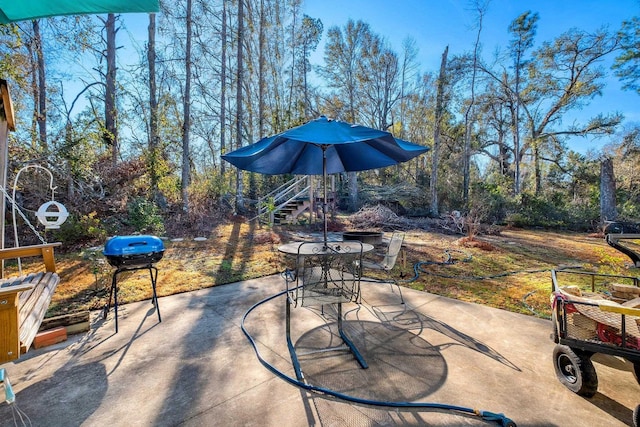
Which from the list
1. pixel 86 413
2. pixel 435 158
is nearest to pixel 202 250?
pixel 86 413

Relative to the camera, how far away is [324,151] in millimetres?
2641

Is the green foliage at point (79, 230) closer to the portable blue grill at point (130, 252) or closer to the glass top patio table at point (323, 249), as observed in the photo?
the portable blue grill at point (130, 252)

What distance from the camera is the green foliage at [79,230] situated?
18.9ft

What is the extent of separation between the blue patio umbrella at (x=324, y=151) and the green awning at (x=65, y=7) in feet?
3.95

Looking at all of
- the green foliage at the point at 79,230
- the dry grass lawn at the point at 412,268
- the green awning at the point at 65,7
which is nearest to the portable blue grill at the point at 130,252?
the dry grass lawn at the point at 412,268

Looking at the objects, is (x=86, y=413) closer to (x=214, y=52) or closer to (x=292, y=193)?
(x=292, y=193)

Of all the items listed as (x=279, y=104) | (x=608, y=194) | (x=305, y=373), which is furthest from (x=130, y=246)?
(x=608, y=194)

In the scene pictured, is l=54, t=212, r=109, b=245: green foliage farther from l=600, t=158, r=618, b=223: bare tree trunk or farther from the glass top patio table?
l=600, t=158, r=618, b=223: bare tree trunk

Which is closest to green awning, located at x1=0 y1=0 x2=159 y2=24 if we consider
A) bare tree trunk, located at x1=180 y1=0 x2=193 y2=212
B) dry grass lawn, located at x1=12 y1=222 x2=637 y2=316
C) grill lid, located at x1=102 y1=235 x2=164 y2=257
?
grill lid, located at x1=102 y1=235 x2=164 y2=257

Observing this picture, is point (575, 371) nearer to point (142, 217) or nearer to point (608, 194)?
point (142, 217)

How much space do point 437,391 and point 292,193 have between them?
35.0 ft

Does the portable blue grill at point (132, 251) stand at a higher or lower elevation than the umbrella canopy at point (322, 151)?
lower

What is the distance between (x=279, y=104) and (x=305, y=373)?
47.6 ft

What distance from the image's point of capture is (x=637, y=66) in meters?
12.4
